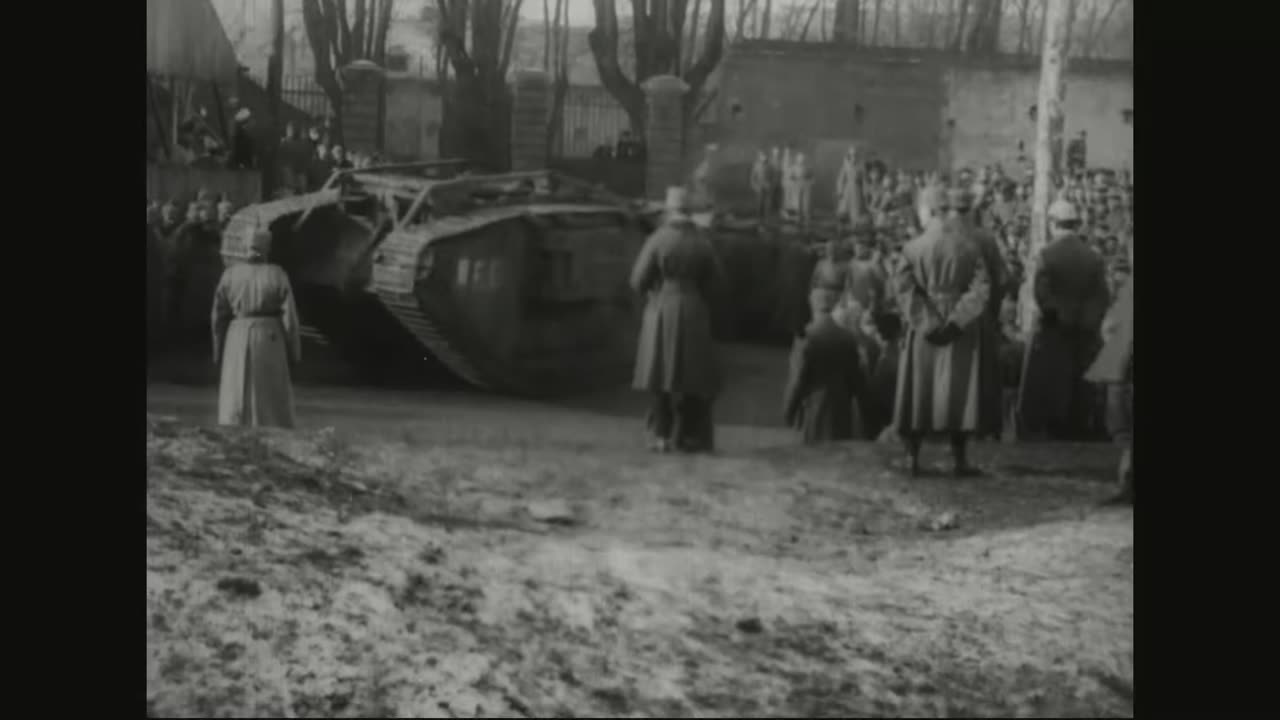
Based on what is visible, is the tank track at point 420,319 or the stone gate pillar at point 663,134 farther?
the stone gate pillar at point 663,134

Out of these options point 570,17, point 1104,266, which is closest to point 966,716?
point 1104,266

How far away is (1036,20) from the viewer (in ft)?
19.5

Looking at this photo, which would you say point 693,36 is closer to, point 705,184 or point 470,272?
point 705,184

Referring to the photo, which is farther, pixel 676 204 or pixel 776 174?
pixel 776 174

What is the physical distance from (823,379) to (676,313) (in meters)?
0.57

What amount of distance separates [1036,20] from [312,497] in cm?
293

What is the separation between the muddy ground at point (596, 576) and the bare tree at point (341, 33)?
111 centimetres

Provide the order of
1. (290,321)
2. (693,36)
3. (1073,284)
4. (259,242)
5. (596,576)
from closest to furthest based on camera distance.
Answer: (596,576), (259,242), (290,321), (693,36), (1073,284)

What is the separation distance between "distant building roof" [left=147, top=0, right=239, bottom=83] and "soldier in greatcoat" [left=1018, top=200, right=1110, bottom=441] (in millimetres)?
2921

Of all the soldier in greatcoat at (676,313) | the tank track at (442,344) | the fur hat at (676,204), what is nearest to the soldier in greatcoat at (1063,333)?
the soldier in greatcoat at (676,313)

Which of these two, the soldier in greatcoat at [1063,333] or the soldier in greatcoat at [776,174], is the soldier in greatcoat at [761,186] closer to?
the soldier in greatcoat at [776,174]

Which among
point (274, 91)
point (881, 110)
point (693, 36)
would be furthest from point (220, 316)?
point (881, 110)

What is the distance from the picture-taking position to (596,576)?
5496mm

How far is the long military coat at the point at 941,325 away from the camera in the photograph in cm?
600
